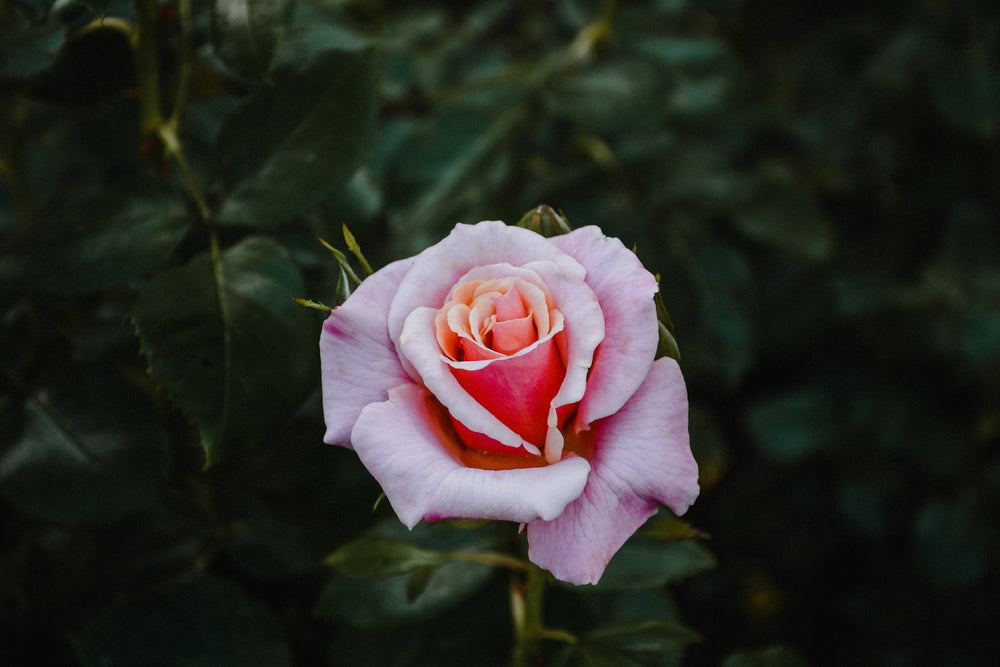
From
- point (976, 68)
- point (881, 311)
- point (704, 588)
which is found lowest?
point (704, 588)

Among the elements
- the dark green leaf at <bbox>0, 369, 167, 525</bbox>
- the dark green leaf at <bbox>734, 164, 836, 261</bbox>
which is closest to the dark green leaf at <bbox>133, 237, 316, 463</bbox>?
the dark green leaf at <bbox>0, 369, 167, 525</bbox>

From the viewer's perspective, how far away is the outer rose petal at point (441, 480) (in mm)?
385

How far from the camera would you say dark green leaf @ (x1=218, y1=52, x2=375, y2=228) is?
610mm

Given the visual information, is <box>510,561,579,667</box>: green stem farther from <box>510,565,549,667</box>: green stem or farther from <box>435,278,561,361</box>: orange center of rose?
<box>435,278,561,361</box>: orange center of rose

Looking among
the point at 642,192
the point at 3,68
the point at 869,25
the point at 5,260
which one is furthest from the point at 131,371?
the point at 869,25

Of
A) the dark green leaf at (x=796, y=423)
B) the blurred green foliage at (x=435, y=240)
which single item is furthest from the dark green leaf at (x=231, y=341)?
the dark green leaf at (x=796, y=423)

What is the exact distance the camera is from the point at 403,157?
1.04m

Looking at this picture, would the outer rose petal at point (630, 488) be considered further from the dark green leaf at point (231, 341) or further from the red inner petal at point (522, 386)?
the dark green leaf at point (231, 341)

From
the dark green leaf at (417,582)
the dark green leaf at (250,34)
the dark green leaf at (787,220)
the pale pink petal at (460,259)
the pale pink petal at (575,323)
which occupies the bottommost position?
the dark green leaf at (787,220)

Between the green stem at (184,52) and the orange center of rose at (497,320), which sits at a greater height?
the green stem at (184,52)

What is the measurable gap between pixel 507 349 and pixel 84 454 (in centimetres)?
40

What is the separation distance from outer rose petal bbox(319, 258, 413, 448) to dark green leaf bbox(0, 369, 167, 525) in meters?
0.27

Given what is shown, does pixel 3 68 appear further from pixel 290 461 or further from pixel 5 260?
pixel 290 461

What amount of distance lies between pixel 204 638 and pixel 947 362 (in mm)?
1334
